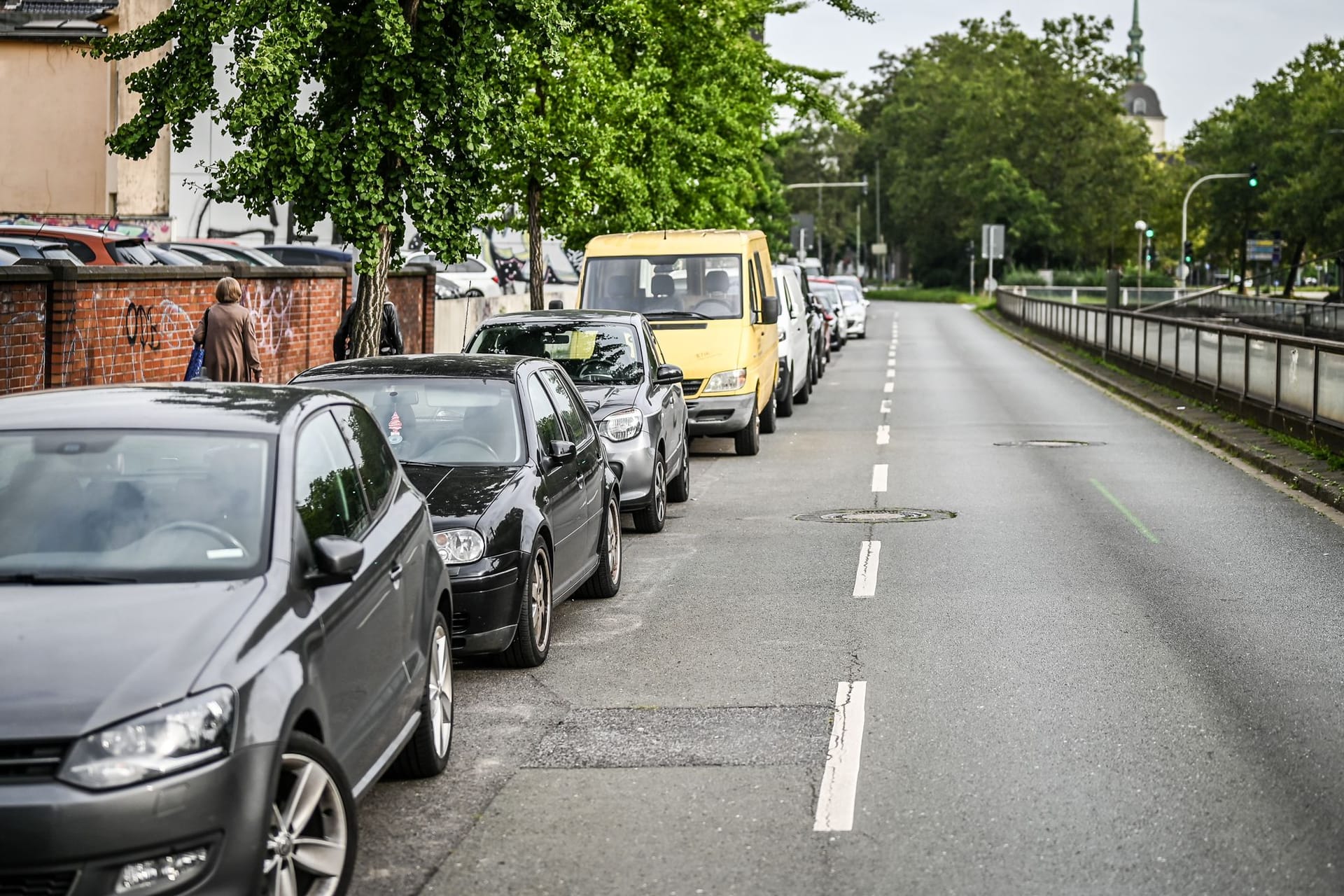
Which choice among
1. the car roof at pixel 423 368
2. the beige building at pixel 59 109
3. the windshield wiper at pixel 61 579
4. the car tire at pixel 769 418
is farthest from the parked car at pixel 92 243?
the beige building at pixel 59 109

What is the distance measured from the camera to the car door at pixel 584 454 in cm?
967

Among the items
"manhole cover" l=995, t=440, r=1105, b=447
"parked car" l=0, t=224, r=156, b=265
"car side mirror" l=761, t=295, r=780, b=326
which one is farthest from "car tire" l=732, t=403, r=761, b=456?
"parked car" l=0, t=224, r=156, b=265

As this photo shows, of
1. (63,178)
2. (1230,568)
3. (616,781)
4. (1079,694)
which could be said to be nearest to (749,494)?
(1230,568)

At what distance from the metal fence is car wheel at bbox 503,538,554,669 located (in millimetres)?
10220

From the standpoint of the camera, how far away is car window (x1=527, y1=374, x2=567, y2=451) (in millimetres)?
9258

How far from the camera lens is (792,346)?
2406 centimetres

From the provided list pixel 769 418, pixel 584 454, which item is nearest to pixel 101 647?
pixel 584 454

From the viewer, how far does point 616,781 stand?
6398 millimetres

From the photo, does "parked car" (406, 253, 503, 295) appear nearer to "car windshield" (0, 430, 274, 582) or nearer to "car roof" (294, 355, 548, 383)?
"car roof" (294, 355, 548, 383)

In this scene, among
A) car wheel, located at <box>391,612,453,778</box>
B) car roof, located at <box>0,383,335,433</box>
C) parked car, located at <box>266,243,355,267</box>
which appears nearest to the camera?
car roof, located at <box>0,383,335,433</box>

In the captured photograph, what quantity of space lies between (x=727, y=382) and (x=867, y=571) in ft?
24.3

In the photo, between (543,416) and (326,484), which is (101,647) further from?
(543,416)

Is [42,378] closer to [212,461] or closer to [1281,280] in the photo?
[212,461]

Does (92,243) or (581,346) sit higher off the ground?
(92,243)
